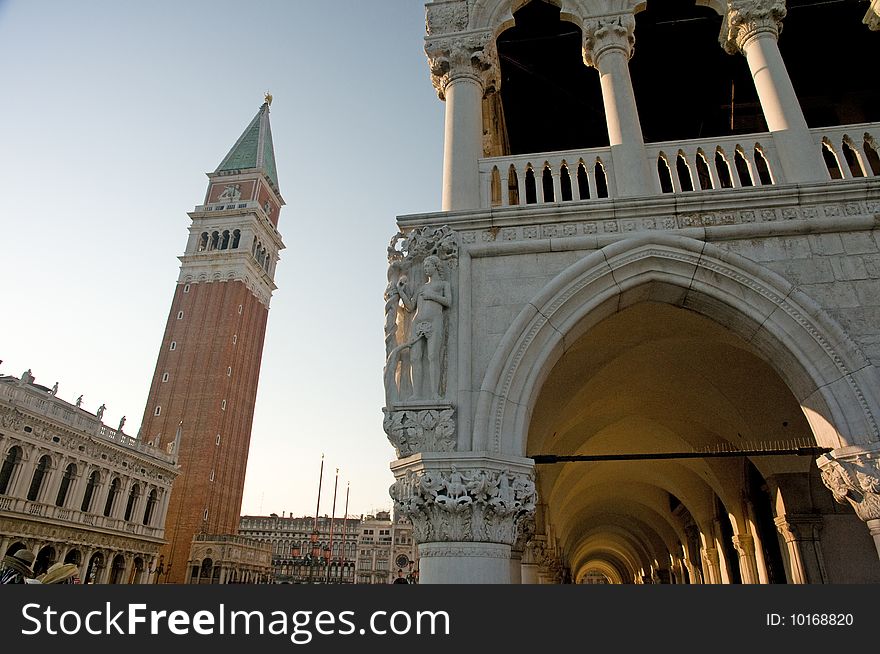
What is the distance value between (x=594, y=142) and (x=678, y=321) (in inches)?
→ 236

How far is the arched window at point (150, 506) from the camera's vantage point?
4144 cm

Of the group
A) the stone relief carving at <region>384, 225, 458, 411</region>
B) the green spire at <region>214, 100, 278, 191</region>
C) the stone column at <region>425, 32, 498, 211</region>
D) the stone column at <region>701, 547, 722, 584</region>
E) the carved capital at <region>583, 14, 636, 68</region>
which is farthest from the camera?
the green spire at <region>214, 100, 278, 191</region>

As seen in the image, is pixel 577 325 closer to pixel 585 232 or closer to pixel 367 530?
pixel 585 232

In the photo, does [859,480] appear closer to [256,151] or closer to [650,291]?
[650,291]

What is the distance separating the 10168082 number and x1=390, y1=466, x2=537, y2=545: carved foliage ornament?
2.19m

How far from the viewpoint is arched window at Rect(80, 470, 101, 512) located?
35.2 meters

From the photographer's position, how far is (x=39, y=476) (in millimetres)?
31641

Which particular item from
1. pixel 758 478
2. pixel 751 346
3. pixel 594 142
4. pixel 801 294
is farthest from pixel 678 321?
pixel 594 142

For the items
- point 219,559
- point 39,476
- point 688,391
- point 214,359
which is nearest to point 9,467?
point 39,476

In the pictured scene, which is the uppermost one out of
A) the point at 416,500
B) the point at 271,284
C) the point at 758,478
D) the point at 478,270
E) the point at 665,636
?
the point at 271,284

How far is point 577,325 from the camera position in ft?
Answer: 19.2

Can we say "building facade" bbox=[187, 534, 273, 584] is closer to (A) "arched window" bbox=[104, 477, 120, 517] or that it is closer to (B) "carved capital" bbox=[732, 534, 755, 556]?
(A) "arched window" bbox=[104, 477, 120, 517]

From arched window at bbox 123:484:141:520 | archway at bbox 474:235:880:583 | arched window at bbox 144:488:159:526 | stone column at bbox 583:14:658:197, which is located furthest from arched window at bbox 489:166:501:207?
arched window at bbox 144:488:159:526

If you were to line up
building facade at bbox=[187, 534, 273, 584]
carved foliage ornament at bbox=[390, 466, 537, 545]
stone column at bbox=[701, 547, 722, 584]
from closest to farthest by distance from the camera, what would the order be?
carved foliage ornament at bbox=[390, 466, 537, 545] < stone column at bbox=[701, 547, 722, 584] < building facade at bbox=[187, 534, 273, 584]
